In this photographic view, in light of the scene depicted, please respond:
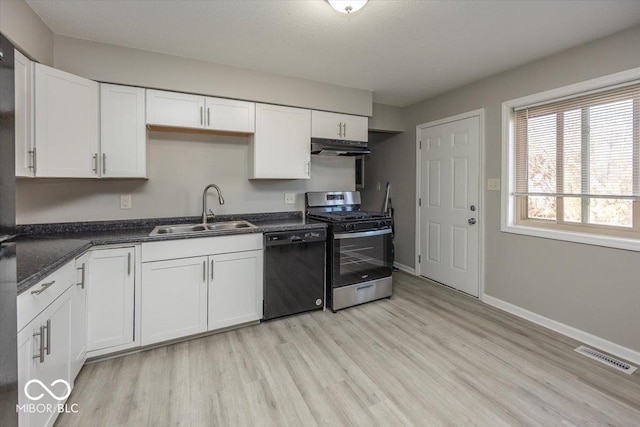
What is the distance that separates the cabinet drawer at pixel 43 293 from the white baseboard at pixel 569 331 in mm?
3601

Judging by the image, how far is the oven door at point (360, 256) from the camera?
2.93 metres

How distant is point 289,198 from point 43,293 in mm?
2299

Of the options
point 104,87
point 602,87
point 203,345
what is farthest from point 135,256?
point 602,87

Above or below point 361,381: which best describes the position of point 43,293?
above

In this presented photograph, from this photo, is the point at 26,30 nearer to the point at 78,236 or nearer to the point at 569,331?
the point at 78,236

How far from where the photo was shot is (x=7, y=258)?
1147 millimetres

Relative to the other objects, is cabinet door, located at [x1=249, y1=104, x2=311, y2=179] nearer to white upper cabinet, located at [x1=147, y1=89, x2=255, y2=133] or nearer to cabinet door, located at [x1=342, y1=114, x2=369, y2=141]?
white upper cabinet, located at [x1=147, y1=89, x2=255, y2=133]

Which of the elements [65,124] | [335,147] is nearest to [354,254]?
[335,147]

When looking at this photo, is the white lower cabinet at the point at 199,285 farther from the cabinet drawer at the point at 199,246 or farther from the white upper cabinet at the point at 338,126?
the white upper cabinet at the point at 338,126

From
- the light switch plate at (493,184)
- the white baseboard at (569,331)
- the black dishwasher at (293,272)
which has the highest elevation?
the light switch plate at (493,184)

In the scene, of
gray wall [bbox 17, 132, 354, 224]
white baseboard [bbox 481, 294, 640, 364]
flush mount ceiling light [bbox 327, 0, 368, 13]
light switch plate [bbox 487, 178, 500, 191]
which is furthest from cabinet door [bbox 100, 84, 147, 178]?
white baseboard [bbox 481, 294, 640, 364]

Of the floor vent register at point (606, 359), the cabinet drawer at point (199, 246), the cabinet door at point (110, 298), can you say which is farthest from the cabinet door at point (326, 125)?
the floor vent register at point (606, 359)

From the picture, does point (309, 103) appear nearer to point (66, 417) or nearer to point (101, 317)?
point (101, 317)

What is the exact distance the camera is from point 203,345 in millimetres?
2328
